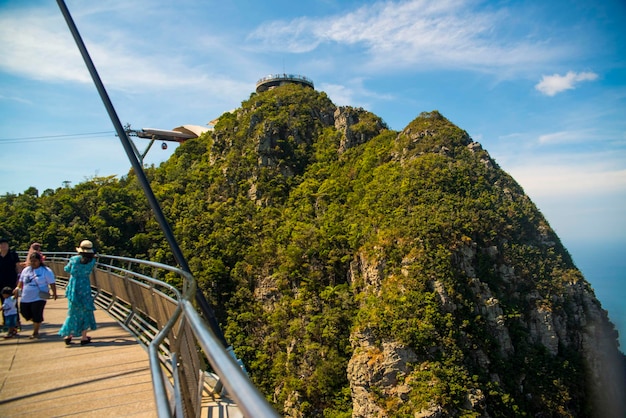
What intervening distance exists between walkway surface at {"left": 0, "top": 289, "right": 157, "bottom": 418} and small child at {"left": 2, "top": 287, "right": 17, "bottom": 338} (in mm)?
151

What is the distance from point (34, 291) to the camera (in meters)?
6.42

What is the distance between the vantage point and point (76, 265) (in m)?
6.26

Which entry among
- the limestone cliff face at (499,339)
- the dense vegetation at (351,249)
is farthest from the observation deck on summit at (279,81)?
the limestone cliff face at (499,339)

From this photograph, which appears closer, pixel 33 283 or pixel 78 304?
pixel 78 304

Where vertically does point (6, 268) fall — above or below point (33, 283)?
above


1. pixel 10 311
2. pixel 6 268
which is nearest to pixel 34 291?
pixel 10 311

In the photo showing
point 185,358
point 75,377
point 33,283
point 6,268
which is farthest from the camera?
point 6,268

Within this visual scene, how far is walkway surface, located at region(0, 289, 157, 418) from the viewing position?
380 centimetres

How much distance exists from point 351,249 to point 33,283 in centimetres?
3521

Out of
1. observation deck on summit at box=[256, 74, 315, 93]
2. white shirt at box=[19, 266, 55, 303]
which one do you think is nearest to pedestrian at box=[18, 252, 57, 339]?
white shirt at box=[19, 266, 55, 303]

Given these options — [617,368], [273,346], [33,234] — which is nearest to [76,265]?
[273,346]

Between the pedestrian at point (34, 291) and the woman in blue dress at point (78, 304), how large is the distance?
1.97ft

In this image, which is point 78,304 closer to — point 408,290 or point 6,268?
point 6,268

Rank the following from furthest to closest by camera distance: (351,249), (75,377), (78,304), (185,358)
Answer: (351,249) < (78,304) < (75,377) < (185,358)
